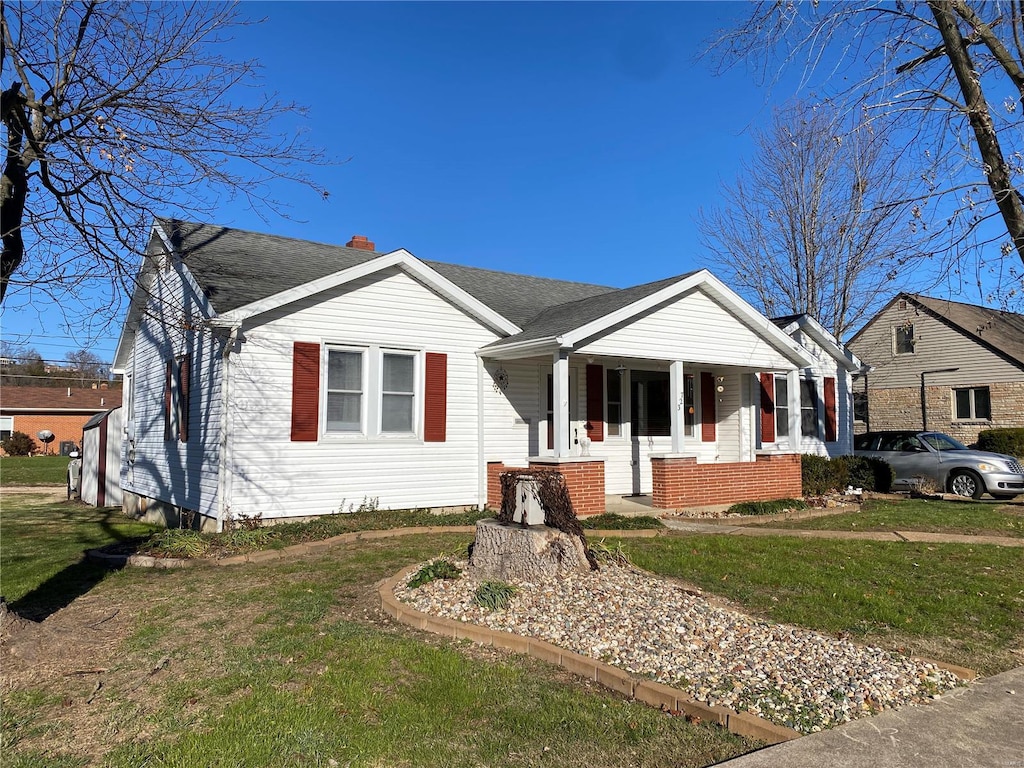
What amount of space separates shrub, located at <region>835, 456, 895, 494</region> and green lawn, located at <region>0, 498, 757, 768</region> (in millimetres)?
13011

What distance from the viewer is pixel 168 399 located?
12.9m

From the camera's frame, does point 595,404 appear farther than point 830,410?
No

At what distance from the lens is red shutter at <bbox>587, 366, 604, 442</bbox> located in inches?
538

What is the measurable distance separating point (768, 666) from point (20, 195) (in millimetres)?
6470

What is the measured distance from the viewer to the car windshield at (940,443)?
16.0 m

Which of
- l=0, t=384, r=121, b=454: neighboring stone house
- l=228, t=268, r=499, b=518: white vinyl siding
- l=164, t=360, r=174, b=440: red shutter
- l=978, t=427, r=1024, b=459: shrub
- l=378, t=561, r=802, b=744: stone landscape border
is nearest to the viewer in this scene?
l=378, t=561, r=802, b=744: stone landscape border

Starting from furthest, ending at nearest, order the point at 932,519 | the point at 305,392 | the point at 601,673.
→ 1. the point at 932,519
2. the point at 305,392
3. the point at 601,673

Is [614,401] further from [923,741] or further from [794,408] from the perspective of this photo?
[923,741]

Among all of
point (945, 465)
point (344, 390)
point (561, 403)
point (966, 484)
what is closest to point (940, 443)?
point (945, 465)

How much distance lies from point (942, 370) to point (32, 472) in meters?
35.8

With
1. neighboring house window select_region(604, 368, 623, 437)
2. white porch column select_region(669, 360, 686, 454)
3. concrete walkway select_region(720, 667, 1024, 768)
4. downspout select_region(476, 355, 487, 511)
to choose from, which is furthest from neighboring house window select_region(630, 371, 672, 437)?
concrete walkway select_region(720, 667, 1024, 768)

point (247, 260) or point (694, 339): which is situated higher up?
point (247, 260)

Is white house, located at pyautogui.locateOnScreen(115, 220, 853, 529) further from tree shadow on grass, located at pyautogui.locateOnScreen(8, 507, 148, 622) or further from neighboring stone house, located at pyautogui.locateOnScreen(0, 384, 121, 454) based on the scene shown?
neighboring stone house, located at pyautogui.locateOnScreen(0, 384, 121, 454)

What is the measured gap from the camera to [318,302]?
10.8 m
